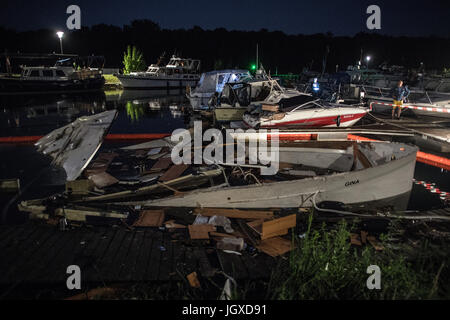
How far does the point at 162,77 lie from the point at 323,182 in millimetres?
34718

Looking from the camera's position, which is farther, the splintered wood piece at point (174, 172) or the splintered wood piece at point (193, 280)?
the splintered wood piece at point (174, 172)

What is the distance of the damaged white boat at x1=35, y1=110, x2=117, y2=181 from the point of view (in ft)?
24.1

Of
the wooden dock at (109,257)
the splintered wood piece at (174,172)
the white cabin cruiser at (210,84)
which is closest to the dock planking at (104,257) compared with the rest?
the wooden dock at (109,257)

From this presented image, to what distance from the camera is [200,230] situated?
497 centimetres

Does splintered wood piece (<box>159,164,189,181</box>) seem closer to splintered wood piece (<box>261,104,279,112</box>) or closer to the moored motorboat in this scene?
splintered wood piece (<box>261,104,279,112</box>)

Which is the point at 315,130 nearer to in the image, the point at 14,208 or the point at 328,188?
the point at 328,188

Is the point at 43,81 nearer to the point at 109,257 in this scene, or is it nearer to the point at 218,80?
the point at 218,80

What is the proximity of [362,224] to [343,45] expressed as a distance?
11277 cm

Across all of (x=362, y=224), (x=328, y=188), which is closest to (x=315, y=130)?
(x=328, y=188)

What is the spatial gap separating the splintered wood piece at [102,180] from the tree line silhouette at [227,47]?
50956 millimetres

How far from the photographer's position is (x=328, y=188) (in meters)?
6.13

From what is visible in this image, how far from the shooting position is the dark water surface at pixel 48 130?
7.27 m

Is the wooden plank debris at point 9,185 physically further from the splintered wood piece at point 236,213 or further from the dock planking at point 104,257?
the splintered wood piece at point 236,213

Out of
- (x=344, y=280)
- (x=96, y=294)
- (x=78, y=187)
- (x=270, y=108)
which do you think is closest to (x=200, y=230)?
(x=96, y=294)
